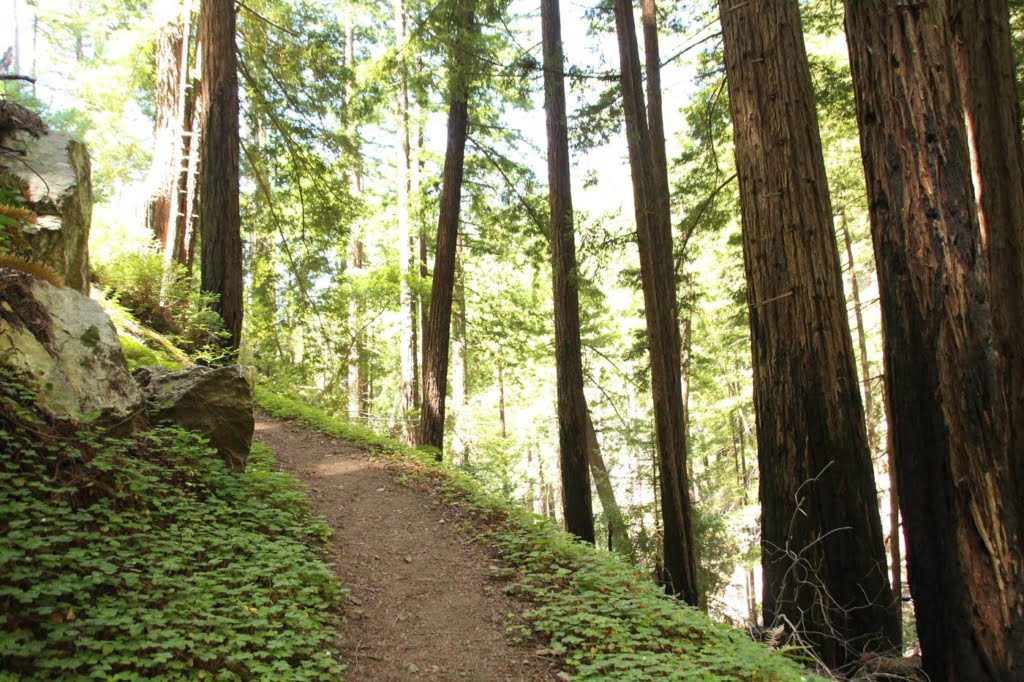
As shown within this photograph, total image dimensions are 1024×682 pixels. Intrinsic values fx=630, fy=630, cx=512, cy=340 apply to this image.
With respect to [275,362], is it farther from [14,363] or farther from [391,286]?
[14,363]

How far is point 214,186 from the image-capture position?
8.55 m

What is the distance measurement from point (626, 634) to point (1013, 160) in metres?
3.99

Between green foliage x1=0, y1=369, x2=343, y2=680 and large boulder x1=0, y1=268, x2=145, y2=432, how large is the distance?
0.55 feet

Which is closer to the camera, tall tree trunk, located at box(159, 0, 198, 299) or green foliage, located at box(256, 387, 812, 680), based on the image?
green foliage, located at box(256, 387, 812, 680)

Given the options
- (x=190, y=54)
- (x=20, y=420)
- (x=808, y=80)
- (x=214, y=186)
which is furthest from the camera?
(x=190, y=54)

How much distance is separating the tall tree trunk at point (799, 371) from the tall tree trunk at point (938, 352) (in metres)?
0.62

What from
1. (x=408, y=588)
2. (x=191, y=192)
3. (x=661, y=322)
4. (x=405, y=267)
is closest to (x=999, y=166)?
(x=661, y=322)

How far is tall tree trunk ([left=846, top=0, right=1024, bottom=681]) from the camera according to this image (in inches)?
131

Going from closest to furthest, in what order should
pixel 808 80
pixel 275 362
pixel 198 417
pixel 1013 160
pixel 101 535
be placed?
pixel 101 535, pixel 1013 160, pixel 808 80, pixel 198 417, pixel 275 362

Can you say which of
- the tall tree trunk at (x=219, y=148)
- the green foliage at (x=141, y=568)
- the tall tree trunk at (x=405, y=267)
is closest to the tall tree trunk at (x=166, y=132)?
the tall tree trunk at (x=219, y=148)

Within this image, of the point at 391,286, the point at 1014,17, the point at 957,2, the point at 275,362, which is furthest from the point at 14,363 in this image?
the point at 1014,17

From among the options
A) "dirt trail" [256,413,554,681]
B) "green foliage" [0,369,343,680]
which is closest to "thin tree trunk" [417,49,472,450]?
"dirt trail" [256,413,554,681]

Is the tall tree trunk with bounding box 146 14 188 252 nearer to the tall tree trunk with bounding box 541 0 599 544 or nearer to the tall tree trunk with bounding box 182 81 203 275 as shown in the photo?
the tall tree trunk with bounding box 182 81 203 275

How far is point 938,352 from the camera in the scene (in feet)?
11.7
